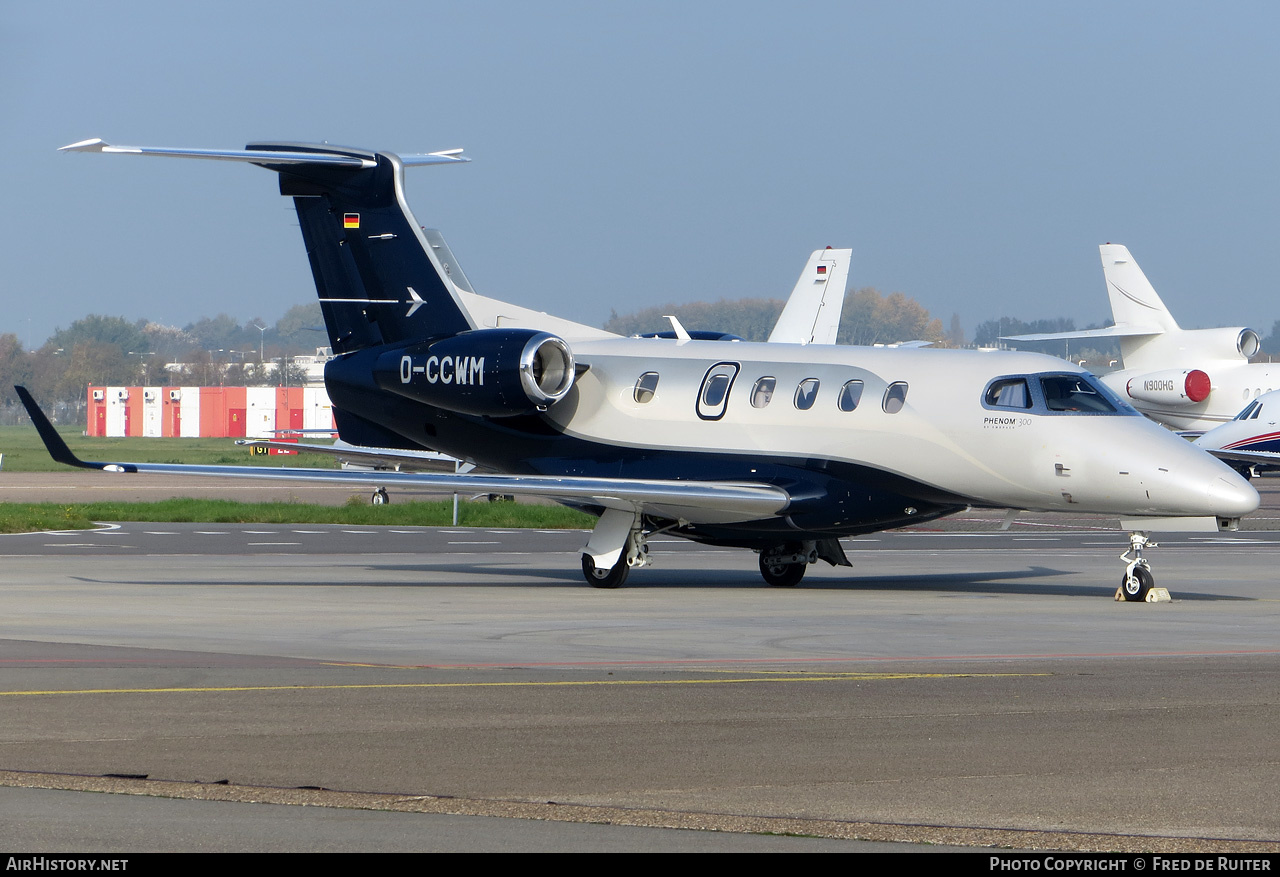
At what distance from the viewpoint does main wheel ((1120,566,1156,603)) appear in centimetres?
2066

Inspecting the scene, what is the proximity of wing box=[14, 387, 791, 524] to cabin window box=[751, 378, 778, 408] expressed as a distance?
3.96 feet

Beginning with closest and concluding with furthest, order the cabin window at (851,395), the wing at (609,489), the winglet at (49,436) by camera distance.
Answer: the winglet at (49,436) → the wing at (609,489) → the cabin window at (851,395)

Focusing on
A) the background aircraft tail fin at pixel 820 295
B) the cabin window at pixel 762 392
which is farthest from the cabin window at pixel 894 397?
the background aircraft tail fin at pixel 820 295

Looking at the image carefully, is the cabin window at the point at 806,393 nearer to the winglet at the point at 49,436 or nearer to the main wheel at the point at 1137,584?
the main wheel at the point at 1137,584

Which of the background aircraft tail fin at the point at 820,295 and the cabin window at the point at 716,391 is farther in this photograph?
the background aircraft tail fin at the point at 820,295

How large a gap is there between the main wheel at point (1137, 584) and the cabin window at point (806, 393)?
4896 mm

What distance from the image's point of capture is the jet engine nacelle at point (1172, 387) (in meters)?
62.6

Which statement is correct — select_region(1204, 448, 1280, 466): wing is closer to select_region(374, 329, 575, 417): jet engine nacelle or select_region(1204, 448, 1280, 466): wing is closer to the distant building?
select_region(374, 329, 575, 417): jet engine nacelle

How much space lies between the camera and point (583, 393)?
2450 centimetres

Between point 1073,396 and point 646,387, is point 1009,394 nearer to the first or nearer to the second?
point 1073,396

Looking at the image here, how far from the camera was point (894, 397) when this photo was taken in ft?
72.5

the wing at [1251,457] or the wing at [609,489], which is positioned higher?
the wing at [609,489]

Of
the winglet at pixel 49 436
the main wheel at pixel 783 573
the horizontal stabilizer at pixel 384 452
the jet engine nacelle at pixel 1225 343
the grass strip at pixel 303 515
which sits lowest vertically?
the grass strip at pixel 303 515
